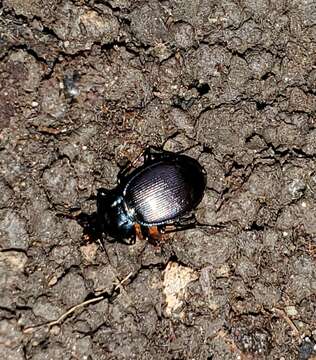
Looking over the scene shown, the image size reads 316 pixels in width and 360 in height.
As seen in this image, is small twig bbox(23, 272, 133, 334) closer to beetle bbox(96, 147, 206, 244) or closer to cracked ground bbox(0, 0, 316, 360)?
cracked ground bbox(0, 0, 316, 360)

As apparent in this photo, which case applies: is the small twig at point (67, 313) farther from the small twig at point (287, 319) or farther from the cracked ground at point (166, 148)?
the small twig at point (287, 319)

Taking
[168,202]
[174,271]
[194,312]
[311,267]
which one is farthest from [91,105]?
[311,267]

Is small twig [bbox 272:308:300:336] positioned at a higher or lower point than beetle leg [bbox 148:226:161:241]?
lower

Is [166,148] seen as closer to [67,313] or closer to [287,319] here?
[67,313]

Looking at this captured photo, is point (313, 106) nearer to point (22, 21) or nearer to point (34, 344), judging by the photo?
point (22, 21)

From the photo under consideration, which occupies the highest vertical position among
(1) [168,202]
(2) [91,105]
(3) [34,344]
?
(2) [91,105]

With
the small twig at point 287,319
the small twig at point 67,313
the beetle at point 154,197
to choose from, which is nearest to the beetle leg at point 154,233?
the beetle at point 154,197

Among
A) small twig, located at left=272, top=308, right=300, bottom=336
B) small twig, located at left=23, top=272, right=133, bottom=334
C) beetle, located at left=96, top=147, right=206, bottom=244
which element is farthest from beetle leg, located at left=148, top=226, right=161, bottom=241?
small twig, located at left=272, top=308, right=300, bottom=336

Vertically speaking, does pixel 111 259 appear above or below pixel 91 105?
below
